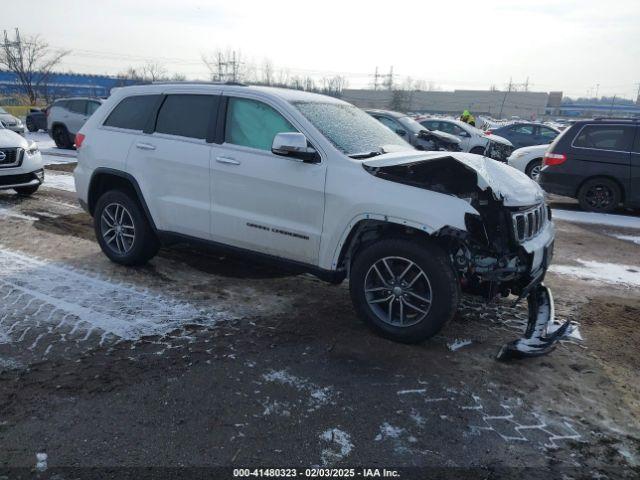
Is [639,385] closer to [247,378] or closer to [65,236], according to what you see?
[247,378]

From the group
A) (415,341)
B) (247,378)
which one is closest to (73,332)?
(247,378)

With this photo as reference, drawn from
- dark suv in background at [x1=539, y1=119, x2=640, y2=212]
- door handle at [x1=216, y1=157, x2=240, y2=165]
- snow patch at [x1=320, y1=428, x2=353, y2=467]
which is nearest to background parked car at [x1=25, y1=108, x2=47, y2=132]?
dark suv in background at [x1=539, y1=119, x2=640, y2=212]

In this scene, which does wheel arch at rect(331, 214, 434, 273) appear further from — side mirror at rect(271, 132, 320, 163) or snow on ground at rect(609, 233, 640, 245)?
snow on ground at rect(609, 233, 640, 245)

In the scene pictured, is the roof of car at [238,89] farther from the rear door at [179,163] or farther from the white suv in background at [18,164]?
the white suv in background at [18,164]

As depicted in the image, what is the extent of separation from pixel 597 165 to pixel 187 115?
8.00 metres

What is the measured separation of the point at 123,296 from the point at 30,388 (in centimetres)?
153

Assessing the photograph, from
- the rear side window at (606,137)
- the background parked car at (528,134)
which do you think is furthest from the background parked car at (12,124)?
the rear side window at (606,137)

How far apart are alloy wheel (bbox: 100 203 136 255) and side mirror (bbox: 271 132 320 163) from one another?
219 cm

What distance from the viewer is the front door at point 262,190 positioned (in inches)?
159

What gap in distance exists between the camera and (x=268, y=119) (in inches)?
172

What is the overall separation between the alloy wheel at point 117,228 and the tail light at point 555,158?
319 inches

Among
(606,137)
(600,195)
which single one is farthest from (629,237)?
(606,137)

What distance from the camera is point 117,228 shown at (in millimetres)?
5359

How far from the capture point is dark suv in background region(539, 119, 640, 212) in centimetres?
910
